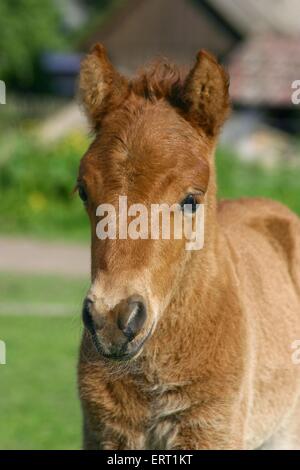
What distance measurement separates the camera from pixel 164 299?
450 centimetres

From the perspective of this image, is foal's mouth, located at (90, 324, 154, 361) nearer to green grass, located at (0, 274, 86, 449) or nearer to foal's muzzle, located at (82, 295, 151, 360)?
foal's muzzle, located at (82, 295, 151, 360)

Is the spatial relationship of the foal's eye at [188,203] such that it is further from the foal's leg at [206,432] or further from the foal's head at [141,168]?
the foal's leg at [206,432]

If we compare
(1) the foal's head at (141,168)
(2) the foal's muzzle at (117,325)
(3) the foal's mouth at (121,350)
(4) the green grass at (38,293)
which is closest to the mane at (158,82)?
(1) the foal's head at (141,168)

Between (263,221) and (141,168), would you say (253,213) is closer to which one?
(263,221)

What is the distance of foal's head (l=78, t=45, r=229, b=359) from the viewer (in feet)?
13.6

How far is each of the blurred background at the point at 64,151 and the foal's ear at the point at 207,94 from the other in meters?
0.60

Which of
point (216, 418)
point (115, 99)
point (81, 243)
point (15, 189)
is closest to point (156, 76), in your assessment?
point (115, 99)

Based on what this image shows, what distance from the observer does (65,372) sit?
10.8 meters

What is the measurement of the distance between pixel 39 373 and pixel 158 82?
632 cm

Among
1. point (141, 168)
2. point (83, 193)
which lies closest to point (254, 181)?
point (83, 193)

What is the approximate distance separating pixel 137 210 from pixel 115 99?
0.76 m

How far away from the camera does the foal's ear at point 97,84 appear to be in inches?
191

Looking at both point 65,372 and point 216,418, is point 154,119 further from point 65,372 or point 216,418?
point 65,372

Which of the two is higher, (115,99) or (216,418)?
(115,99)
